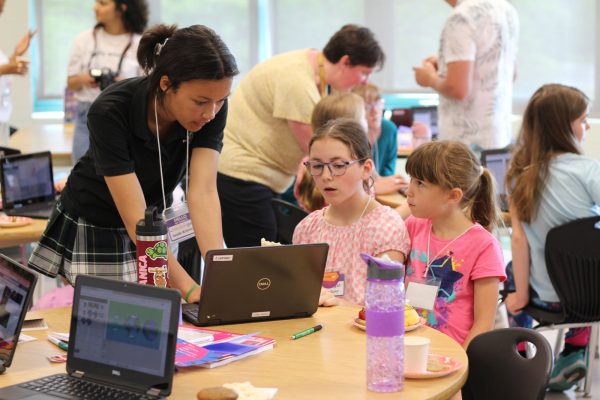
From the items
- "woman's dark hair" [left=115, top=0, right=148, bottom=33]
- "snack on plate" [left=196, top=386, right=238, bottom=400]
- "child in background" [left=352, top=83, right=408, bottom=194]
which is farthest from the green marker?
"woman's dark hair" [left=115, top=0, right=148, bottom=33]

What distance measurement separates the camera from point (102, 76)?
5.24 meters

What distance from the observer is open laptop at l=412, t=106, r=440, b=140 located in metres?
6.55

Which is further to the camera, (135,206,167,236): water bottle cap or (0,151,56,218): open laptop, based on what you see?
(0,151,56,218): open laptop

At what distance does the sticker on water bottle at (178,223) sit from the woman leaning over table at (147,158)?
5 cm

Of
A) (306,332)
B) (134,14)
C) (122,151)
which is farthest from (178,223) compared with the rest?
(134,14)

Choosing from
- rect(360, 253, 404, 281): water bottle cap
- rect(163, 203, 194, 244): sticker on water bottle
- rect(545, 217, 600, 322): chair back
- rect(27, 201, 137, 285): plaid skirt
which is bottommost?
rect(545, 217, 600, 322): chair back

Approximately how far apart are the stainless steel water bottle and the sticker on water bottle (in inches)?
17.7

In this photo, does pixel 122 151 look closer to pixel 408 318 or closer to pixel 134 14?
pixel 408 318

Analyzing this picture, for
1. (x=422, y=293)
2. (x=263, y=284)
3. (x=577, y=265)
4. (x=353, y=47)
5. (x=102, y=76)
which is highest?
(x=353, y=47)

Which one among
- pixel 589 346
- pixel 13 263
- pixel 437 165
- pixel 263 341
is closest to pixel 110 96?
pixel 13 263

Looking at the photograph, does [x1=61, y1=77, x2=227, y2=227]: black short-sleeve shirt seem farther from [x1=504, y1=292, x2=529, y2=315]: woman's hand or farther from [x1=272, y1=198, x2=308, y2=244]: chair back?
[x1=504, y1=292, x2=529, y2=315]: woman's hand

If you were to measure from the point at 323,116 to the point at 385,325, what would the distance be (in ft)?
5.78

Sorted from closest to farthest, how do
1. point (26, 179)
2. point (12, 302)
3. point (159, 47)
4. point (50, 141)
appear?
point (12, 302), point (159, 47), point (26, 179), point (50, 141)

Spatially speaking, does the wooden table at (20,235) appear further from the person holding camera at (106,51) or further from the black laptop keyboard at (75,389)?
the black laptop keyboard at (75,389)
